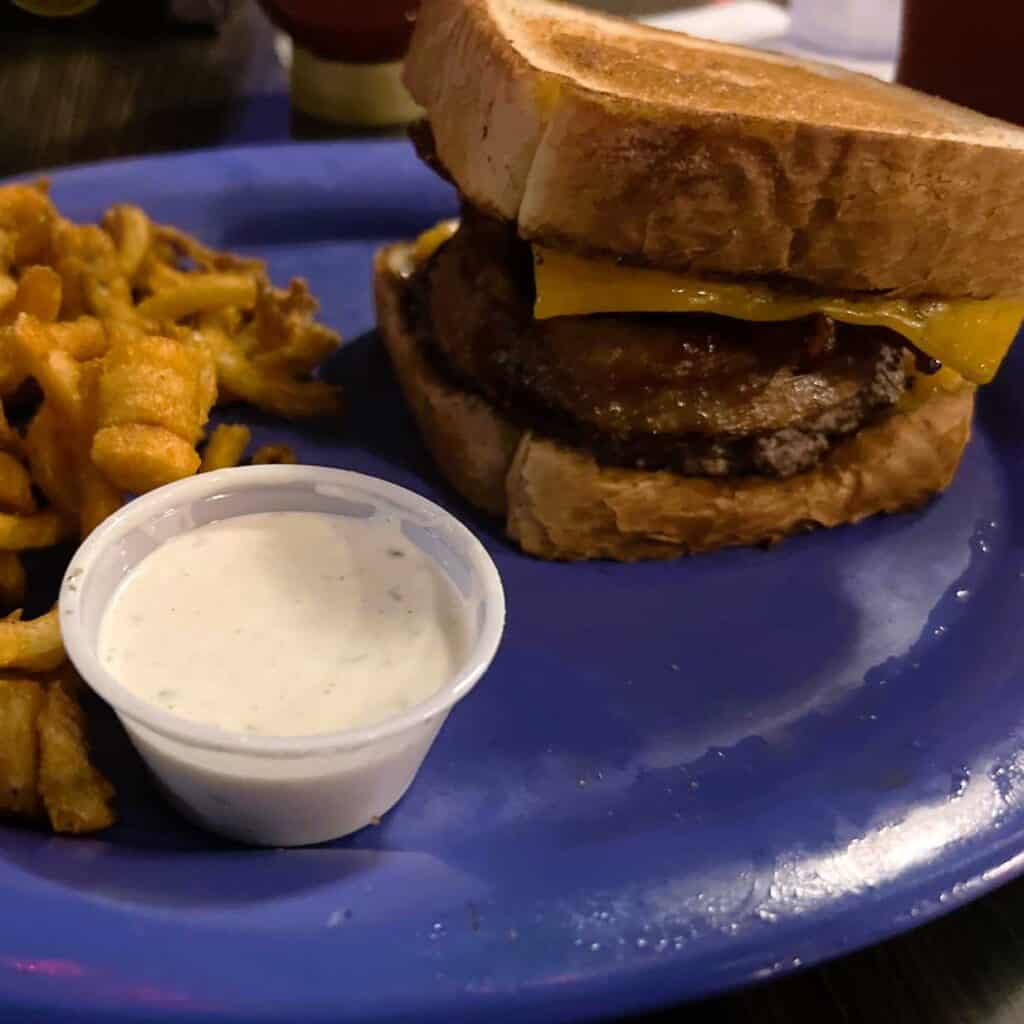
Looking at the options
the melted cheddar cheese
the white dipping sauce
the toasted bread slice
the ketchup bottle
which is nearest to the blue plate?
the toasted bread slice

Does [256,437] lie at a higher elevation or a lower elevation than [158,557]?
lower

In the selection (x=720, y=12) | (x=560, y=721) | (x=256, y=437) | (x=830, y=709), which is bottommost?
(x=256, y=437)

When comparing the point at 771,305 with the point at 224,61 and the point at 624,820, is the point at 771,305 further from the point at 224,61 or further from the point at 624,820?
the point at 224,61

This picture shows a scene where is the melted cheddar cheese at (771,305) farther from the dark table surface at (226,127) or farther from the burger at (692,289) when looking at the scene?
the dark table surface at (226,127)

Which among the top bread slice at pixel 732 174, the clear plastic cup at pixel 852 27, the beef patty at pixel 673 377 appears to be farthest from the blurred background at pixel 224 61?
the beef patty at pixel 673 377

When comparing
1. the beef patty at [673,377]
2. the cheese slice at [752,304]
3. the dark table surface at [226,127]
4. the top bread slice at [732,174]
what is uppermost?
the top bread slice at [732,174]

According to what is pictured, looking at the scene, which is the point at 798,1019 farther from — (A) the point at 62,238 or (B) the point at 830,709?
(A) the point at 62,238

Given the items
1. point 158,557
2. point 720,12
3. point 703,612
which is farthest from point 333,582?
point 720,12
